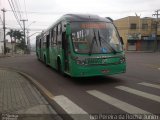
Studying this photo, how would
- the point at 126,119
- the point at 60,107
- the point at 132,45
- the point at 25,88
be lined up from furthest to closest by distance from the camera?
the point at 132,45 → the point at 25,88 → the point at 60,107 → the point at 126,119

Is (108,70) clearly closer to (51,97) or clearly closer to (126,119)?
(51,97)

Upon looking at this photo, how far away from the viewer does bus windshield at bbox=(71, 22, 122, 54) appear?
10.7 metres

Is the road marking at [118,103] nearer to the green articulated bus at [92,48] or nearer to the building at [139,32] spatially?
the green articulated bus at [92,48]

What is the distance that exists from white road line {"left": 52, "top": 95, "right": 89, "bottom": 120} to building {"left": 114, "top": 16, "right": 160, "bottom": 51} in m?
62.2

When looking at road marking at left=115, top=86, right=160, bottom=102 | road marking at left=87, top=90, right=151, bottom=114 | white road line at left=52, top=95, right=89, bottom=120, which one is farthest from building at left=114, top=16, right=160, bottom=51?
white road line at left=52, top=95, right=89, bottom=120

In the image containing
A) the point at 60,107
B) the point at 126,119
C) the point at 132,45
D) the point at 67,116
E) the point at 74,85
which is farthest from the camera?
the point at 132,45

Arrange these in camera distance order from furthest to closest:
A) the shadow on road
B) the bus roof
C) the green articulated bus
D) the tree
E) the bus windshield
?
the tree, the bus roof, the shadow on road, the bus windshield, the green articulated bus

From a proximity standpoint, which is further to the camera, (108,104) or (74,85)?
(74,85)

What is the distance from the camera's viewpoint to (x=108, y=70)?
10703 mm

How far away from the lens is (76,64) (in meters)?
10.5

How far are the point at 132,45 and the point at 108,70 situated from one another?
61402mm

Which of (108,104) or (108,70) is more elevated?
(108,70)

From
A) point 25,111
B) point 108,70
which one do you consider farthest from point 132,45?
point 25,111

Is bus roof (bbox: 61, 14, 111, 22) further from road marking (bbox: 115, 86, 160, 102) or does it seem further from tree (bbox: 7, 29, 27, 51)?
tree (bbox: 7, 29, 27, 51)
